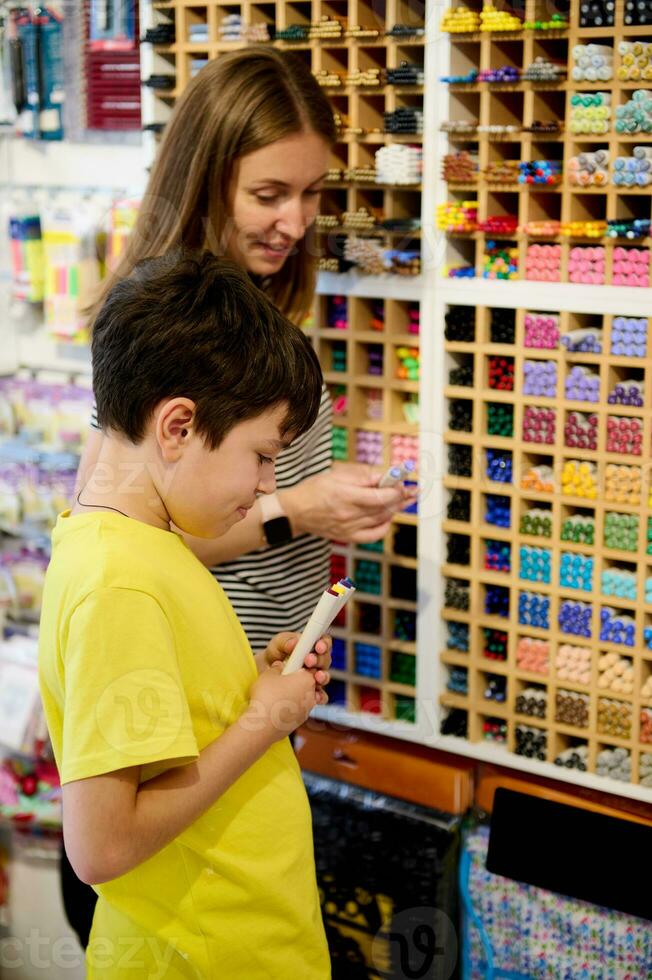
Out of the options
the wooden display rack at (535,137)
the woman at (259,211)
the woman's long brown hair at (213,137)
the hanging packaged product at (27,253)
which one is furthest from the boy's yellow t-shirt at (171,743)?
the hanging packaged product at (27,253)

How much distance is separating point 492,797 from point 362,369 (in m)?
0.68

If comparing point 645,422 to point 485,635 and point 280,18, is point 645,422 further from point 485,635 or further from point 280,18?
point 280,18

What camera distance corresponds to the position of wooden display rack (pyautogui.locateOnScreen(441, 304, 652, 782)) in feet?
4.98

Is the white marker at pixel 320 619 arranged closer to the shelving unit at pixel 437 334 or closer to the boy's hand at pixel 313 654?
the boy's hand at pixel 313 654

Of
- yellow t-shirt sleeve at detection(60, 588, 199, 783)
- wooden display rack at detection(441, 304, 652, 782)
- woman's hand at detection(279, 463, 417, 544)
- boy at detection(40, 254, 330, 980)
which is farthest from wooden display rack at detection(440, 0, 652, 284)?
yellow t-shirt sleeve at detection(60, 588, 199, 783)

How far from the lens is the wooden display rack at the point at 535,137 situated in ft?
4.76

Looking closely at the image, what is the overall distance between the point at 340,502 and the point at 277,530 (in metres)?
0.09

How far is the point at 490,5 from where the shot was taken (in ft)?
4.95

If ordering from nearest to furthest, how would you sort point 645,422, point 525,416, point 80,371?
point 645,422
point 525,416
point 80,371

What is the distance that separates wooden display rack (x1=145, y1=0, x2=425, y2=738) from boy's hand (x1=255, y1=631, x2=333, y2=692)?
0.57 metres

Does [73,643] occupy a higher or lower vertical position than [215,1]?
lower

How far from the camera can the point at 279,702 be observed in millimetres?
1064

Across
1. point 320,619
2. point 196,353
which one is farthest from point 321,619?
point 196,353

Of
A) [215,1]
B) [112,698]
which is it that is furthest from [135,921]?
[215,1]
